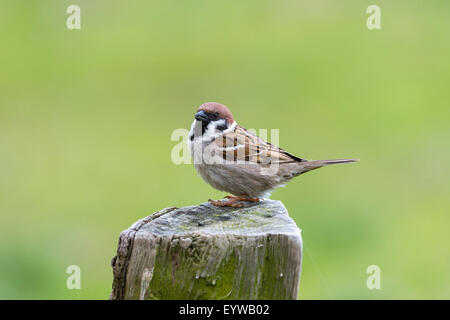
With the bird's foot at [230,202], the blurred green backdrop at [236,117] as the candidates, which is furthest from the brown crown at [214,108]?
the blurred green backdrop at [236,117]

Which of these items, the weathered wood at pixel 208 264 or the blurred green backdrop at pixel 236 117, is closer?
the weathered wood at pixel 208 264

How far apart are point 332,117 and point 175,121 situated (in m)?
2.59

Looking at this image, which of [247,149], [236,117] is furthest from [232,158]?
[236,117]

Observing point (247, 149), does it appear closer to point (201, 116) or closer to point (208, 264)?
point (201, 116)

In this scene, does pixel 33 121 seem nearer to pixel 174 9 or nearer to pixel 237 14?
pixel 174 9

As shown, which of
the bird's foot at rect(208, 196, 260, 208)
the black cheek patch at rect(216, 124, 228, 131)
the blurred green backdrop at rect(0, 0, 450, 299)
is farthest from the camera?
the blurred green backdrop at rect(0, 0, 450, 299)

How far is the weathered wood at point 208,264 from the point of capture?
298 cm

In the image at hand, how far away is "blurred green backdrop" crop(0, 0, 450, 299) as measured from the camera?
774 centimetres

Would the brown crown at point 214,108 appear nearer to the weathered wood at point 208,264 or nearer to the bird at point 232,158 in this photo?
the bird at point 232,158

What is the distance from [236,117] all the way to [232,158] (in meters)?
5.92

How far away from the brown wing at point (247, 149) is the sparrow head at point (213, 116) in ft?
0.28

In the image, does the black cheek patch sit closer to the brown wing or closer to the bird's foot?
the brown wing

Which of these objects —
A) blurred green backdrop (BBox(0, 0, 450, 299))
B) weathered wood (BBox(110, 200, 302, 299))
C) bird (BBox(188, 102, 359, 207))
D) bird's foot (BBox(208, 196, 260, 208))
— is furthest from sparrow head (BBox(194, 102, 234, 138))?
blurred green backdrop (BBox(0, 0, 450, 299))

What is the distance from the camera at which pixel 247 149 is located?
5043 mm
